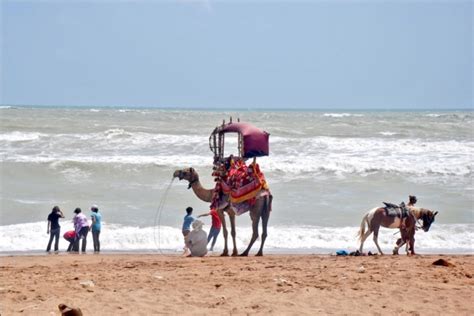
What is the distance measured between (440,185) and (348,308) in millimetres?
17848

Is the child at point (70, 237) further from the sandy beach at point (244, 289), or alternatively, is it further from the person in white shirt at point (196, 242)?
the sandy beach at point (244, 289)

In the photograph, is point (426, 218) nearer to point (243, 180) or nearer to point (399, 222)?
point (399, 222)

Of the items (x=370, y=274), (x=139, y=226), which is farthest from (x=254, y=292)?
(x=139, y=226)

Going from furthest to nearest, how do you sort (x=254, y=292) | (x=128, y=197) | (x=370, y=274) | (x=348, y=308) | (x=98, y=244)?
(x=128, y=197), (x=98, y=244), (x=370, y=274), (x=254, y=292), (x=348, y=308)

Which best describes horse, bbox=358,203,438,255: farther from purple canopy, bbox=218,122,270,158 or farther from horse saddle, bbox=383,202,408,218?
purple canopy, bbox=218,122,270,158

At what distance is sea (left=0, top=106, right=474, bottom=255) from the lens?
17656mm

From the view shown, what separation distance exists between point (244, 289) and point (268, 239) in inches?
307

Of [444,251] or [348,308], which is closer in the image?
[348,308]

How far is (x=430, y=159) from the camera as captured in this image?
32812 mm

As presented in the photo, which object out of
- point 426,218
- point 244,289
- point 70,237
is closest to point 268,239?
point 426,218

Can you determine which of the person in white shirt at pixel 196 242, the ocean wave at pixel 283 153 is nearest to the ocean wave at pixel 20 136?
the ocean wave at pixel 283 153

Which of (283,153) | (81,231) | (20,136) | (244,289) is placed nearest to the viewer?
(244,289)

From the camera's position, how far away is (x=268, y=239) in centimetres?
1759

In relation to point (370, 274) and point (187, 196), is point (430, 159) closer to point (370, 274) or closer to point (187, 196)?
point (187, 196)
